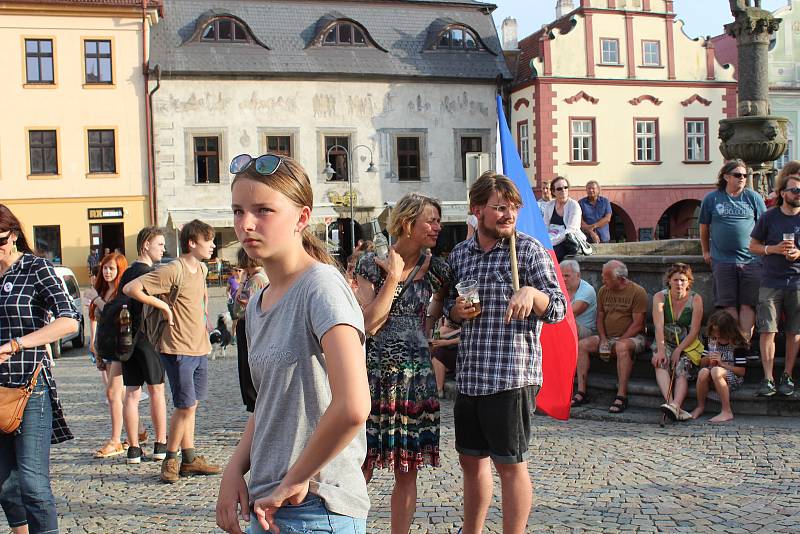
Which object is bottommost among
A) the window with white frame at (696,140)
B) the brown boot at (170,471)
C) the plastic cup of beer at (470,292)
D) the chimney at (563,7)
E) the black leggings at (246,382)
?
the brown boot at (170,471)

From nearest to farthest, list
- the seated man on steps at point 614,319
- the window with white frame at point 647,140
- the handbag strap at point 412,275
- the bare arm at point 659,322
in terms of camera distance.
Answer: the handbag strap at point 412,275
the bare arm at point 659,322
the seated man on steps at point 614,319
the window with white frame at point 647,140

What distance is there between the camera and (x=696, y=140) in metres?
35.2

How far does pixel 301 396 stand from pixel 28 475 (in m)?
2.46

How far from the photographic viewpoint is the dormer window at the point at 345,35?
33.6m

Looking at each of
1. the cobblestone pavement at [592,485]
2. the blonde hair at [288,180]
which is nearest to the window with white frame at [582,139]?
the cobblestone pavement at [592,485]

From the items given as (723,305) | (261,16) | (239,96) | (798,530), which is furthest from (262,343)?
(261,16)

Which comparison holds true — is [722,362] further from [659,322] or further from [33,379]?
[33,379]

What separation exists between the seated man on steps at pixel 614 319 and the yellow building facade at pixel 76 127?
24.9m

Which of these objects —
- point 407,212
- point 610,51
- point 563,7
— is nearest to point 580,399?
point 407,212

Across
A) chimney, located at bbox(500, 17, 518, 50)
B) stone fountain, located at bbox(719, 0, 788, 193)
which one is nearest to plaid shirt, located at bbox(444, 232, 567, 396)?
stone fountain, located at bbox(719, 0, 788, 193)

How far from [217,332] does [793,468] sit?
10406 mm

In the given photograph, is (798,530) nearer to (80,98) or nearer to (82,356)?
(82,356)

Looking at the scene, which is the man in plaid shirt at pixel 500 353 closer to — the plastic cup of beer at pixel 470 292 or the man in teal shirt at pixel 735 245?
the plastic cup of beer at pixel 470 292

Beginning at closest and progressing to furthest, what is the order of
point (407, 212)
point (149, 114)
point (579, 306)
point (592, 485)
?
point (407, 212)
point (592, 485)
point (579, 306)
point (149, 114)
